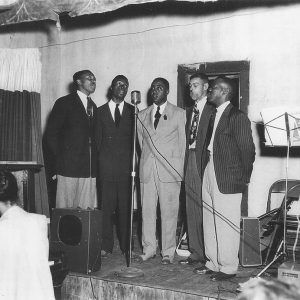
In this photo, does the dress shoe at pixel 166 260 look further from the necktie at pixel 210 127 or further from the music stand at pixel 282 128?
the necktie at pixel 210 127

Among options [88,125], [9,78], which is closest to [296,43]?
[88,125]

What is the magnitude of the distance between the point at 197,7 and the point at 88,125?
310 cm

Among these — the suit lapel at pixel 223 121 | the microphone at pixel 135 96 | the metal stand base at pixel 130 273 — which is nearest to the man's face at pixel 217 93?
the suit lapel at pixel 223 121

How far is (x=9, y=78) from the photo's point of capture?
21.8 ft

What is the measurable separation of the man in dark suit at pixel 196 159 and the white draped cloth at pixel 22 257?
3.20 m

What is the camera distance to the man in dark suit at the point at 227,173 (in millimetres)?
5520

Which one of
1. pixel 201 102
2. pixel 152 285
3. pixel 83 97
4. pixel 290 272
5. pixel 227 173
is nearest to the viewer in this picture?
pixel 290 272

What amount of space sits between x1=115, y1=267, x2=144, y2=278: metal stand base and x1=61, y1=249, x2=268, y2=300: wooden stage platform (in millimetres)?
58

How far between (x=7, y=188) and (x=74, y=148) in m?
3.07

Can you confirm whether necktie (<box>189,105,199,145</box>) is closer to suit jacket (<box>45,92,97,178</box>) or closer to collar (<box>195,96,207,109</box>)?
collar (<box>195,96,207,109</box>)

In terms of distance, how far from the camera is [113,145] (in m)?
6.61

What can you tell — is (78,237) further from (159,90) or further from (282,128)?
(282,128)

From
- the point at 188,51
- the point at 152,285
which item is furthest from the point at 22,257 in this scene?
the point at 188,51

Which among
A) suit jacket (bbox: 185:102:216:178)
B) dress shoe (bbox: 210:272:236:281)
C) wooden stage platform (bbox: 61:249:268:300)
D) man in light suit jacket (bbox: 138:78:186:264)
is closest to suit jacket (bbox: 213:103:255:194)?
suit jacket (bbox: 185:102:216:178)
